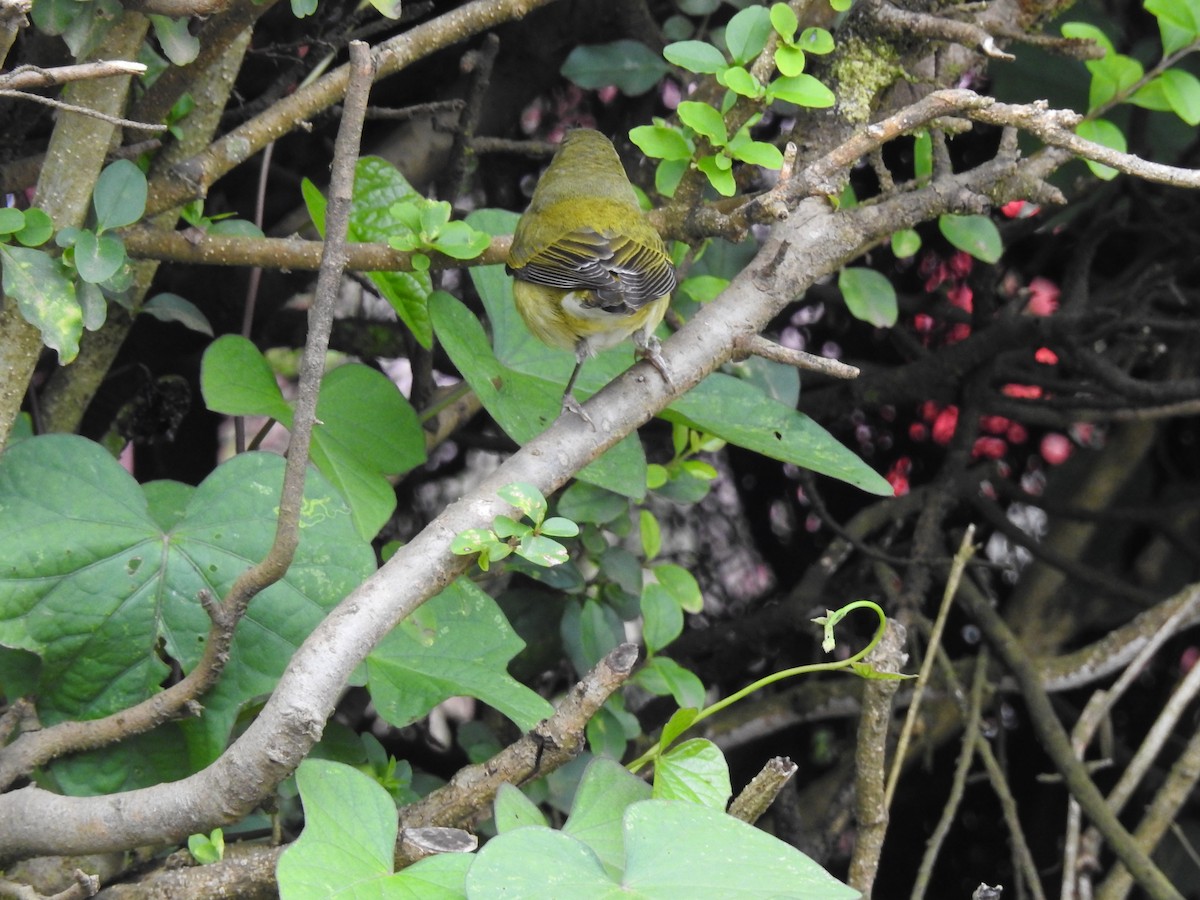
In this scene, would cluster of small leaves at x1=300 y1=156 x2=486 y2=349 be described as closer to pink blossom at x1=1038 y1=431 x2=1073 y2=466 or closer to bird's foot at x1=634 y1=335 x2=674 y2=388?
bird's foot at x1=634 y1=335 x2=674 y2=388

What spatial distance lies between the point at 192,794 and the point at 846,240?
A: 1122mm

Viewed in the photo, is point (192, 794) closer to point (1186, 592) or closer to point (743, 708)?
point (743, 708)

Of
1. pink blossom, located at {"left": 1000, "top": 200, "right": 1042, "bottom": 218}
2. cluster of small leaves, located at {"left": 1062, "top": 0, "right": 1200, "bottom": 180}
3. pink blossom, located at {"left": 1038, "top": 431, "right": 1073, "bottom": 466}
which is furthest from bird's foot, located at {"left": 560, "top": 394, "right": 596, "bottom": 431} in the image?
pink blossom, located at {"left": 1038, "top": 431, "right": 1073, "bottom": 466}

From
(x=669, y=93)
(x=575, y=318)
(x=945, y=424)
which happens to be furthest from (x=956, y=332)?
(x=575, y=318)

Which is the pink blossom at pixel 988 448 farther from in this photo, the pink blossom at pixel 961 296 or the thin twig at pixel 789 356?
the thin twig at pixel 789 356

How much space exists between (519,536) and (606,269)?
2.57 ft

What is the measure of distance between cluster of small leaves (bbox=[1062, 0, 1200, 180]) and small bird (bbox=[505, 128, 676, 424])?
0.70m

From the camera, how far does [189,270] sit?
235 centimetres

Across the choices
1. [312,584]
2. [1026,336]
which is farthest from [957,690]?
[312,584]

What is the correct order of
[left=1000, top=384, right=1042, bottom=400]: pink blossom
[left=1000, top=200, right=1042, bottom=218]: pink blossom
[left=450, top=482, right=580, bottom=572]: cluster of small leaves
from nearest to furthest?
[left=450, top=482, right=580, bottom=572]: cluster of small leaves → [left=1000, top=200, right=1042, bottom=218]: pink blossom → [left=1000, top=384, right=1042, bottom=400]: pink blossom

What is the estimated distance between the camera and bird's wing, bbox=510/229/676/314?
194 cm

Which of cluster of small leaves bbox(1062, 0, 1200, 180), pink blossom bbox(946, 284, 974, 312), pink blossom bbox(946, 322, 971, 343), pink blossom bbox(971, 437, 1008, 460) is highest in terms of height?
cluster of small leaves bbox(1062, 0, 1200, 180)

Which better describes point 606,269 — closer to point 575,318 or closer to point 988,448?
point 575,318

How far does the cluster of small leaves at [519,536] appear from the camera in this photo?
1288 mm
